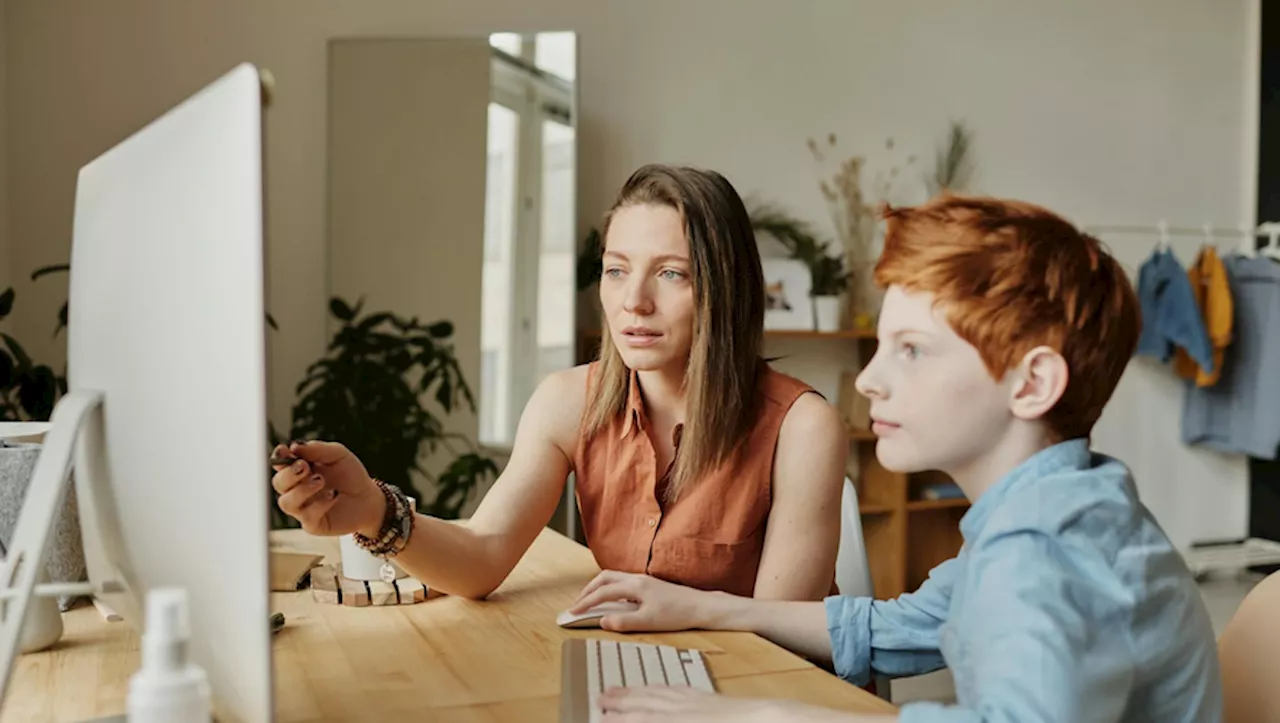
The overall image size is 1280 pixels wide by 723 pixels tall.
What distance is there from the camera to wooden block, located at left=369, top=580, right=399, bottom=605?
4.66 feet

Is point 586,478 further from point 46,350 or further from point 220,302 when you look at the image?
point 46,350

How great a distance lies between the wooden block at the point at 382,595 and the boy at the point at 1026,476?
1.66ft

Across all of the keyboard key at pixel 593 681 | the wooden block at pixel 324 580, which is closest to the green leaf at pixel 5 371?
the wooden block at pixel 324 580

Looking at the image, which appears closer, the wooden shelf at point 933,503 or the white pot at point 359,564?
the white pot at point 359,564

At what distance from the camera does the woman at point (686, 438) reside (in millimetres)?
1536

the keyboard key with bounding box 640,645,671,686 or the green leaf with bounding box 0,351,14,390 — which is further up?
the green leaf with bounding box 0,351,14,390

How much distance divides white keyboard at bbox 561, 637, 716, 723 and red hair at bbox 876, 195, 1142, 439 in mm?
403

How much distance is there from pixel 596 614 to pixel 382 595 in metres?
0.28

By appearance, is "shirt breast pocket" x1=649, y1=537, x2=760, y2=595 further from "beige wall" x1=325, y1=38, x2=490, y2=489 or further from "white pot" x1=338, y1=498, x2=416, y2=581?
"beige wall" x1=325, y1=38, x2=490, y2=489

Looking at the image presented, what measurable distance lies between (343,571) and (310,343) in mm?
2346

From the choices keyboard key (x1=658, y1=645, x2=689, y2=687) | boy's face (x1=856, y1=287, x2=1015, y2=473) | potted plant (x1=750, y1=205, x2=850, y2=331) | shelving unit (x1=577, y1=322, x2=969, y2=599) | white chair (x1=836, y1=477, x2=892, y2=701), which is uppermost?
potted plant (x1=750, y1=205, x2=850, y2=331)

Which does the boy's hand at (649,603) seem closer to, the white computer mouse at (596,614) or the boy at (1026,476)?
the white computer mouse at (596,614)

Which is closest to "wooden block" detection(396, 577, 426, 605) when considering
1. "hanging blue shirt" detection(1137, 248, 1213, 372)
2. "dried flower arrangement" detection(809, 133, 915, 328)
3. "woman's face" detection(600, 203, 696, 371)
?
"woman's face" detection(600, 203, 696, 371)

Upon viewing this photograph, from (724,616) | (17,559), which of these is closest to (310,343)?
(724,616)
